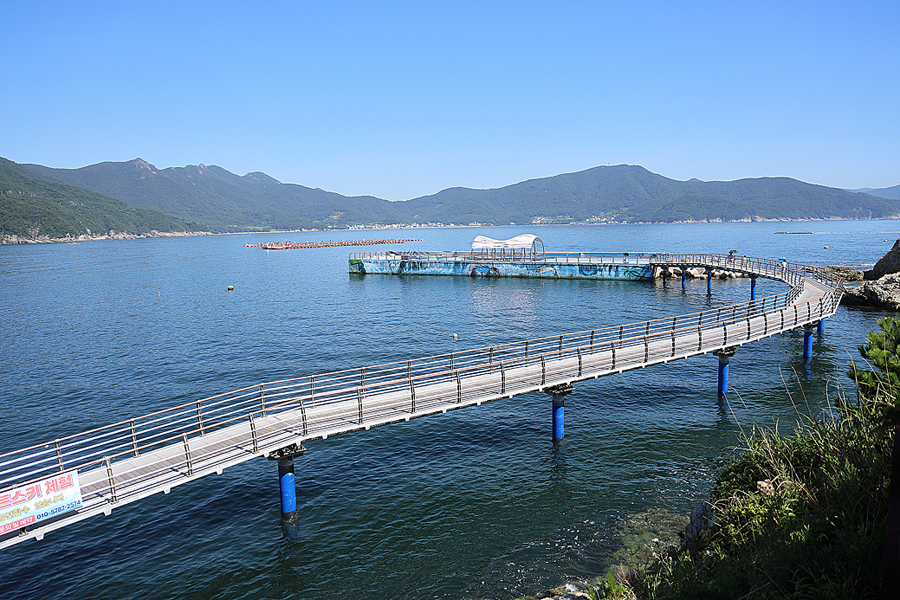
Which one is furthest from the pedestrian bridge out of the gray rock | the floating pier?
the floating pier

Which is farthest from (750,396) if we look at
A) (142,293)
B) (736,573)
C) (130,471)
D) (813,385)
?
(142,293)

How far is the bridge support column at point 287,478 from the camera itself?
1636 centimetres

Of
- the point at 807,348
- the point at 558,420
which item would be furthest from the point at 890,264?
the point at 558,420

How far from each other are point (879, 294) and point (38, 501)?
61.0 m

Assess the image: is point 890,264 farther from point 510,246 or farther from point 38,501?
point 38,501

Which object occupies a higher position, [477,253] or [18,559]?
[477,253]

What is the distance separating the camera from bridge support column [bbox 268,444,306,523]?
16359 millimetres

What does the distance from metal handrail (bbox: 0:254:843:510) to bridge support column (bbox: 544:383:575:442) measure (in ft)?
3.83

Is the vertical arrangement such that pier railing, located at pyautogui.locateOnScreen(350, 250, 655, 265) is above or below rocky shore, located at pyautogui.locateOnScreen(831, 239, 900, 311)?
above

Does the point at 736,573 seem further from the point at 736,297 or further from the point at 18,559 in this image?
the point at 736,297

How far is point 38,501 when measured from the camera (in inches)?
487

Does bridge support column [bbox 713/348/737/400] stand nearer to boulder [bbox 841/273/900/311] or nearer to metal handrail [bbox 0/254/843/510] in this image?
metal handrail [bbox 0/254/843/510]

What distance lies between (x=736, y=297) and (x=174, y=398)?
57595 mm

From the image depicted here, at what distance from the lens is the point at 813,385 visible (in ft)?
97.1
